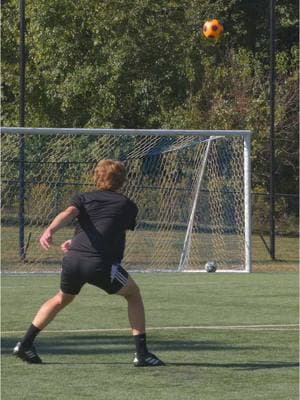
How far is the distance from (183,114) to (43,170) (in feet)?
31.7

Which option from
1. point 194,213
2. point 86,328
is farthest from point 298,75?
point 86,328

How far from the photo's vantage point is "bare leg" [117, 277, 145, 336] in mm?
9445

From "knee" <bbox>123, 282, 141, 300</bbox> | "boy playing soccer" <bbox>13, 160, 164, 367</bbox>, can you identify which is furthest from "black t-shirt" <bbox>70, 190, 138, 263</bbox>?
"knee" <bbox>123, 282, 141, 300</bbox>

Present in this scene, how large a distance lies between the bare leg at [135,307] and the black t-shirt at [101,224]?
0.89 ft

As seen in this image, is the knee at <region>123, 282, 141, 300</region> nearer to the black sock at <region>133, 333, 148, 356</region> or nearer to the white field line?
the black sock at <region>133, 333, 148, 356</region>

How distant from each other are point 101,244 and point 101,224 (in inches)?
6.3

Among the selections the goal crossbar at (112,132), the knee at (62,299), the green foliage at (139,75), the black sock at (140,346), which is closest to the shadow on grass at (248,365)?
the black sock at (140,346)

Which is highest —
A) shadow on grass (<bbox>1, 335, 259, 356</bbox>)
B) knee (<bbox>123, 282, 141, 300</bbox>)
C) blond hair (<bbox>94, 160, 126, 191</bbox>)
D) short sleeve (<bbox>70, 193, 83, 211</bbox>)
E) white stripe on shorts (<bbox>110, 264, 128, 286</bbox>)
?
blond hair (<bbox>94, 160, 126, 191</bbox>)

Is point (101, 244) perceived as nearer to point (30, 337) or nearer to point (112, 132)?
point (30, 337)

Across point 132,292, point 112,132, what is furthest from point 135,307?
point 112,132

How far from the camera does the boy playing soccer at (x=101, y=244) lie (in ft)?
30.3

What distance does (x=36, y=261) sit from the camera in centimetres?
2103

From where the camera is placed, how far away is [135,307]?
31.2 ft

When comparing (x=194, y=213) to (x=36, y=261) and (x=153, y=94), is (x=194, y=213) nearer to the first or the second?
(x=36, y=261)
